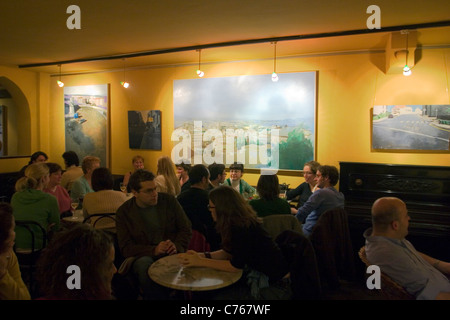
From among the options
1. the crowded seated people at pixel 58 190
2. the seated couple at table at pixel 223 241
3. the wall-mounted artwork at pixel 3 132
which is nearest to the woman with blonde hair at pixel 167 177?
the crowded seated people at pixel 58 190

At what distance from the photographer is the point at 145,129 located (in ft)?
24.1

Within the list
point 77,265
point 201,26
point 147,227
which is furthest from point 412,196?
point 77,265

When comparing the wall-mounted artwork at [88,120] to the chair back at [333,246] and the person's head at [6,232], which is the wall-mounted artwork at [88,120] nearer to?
the chair back at [333,246]

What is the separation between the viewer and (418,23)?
434 cm

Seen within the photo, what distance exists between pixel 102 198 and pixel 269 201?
173 centimetres

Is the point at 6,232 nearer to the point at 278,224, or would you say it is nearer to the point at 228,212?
the point at 228,212

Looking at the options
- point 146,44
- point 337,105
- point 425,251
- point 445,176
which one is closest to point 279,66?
point 337,105

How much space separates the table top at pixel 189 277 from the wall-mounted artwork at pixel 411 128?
12.9ft

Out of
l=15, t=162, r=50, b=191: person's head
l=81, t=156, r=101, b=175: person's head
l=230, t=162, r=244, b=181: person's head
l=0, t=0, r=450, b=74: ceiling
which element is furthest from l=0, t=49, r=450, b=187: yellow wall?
l=15, t=162, r=50, b=191: person's head

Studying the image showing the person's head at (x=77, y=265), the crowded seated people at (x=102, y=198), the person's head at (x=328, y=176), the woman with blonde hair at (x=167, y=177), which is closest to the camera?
the person's head at (x=77, y=265)

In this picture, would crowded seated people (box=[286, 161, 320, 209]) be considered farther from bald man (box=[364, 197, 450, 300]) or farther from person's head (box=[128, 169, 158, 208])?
person's head (box=[128, 169, 158, 208])

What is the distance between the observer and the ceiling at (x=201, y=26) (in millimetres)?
3818

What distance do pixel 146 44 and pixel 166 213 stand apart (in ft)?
11.1

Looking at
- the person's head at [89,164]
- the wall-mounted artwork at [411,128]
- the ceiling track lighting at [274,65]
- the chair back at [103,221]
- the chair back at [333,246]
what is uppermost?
the ceiling track lighting at [274,65]
